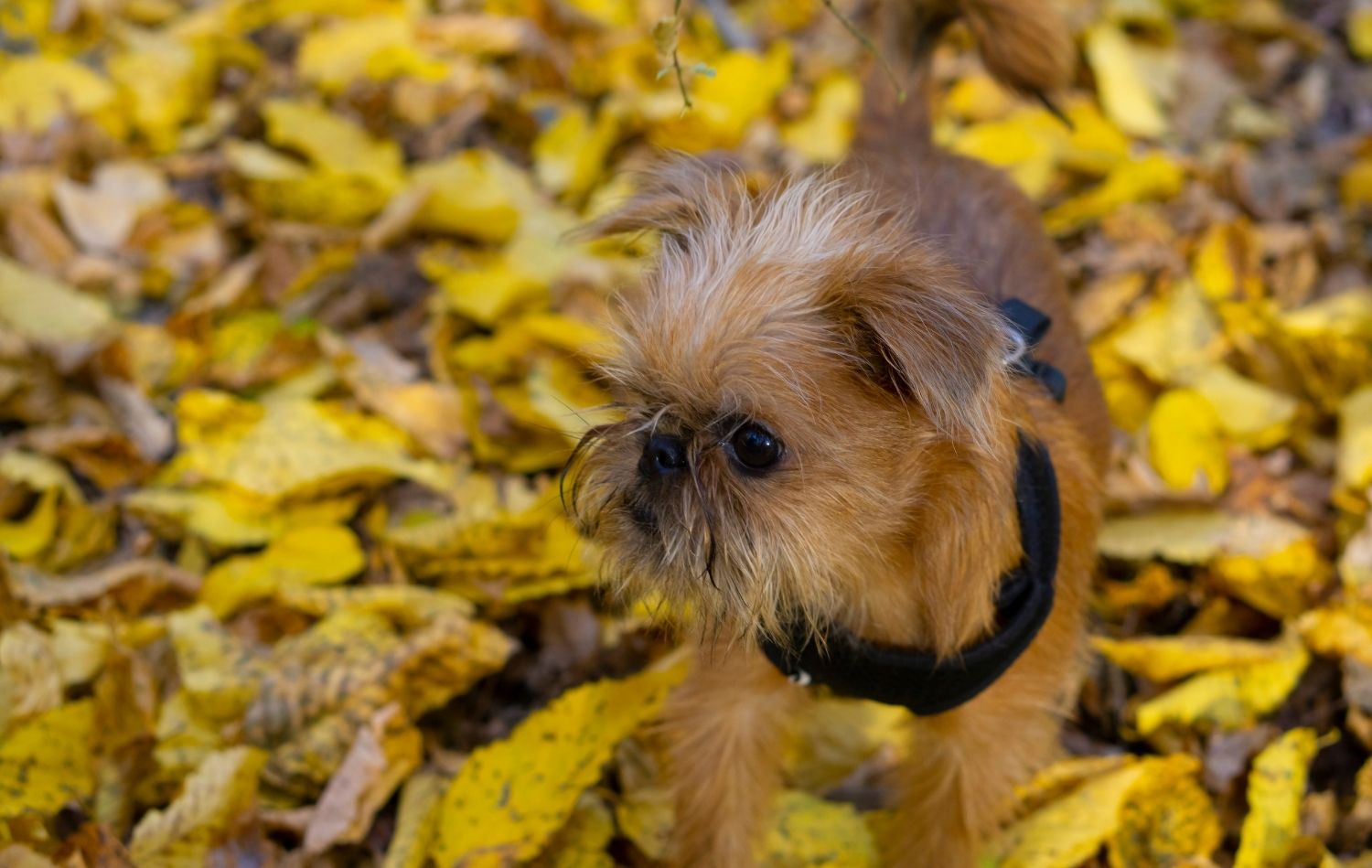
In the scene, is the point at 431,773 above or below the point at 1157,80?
below

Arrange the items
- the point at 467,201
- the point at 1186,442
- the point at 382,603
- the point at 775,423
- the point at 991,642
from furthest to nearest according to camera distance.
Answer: the point at 467,201, the point at 1186,442, the point at 382,603, the point at 991,642, the point at 775,423

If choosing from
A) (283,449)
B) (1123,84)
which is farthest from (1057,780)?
(1123,84)

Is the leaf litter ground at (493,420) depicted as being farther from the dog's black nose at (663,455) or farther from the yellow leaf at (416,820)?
the dog's black nose at (663,455)

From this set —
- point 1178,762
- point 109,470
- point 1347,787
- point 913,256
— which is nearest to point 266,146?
point 109,470

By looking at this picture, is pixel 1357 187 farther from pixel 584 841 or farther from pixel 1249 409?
pixel 584 841

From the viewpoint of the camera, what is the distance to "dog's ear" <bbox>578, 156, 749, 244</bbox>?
227 centimetres

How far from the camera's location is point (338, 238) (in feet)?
13.9

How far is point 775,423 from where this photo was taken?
76.9 inches

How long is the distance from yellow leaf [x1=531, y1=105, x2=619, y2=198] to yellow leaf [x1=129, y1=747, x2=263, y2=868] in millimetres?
2599

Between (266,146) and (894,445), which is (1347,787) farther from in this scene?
(266,146)

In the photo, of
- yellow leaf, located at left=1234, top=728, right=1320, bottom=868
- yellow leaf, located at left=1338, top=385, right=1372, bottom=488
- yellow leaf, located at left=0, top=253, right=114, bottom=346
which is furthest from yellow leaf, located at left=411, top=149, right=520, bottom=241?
yellow leaf, located at left=1234, top=728, right=1320, bottom=868

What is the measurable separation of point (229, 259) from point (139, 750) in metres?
2.08

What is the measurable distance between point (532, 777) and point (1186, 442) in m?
2.12

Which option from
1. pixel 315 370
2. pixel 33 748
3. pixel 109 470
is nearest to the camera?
pixel 33 748
